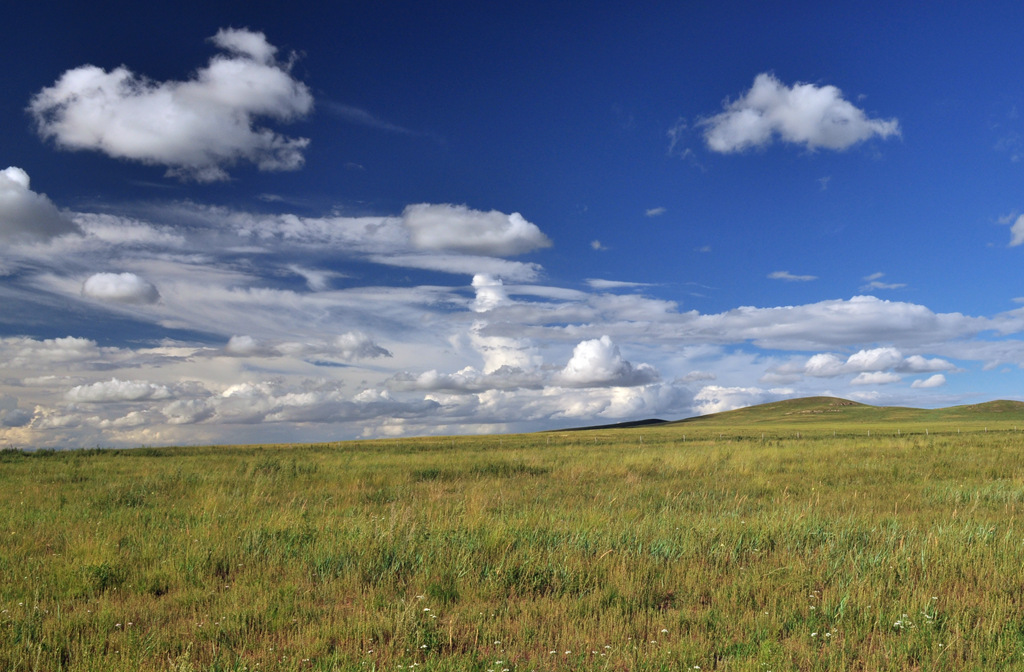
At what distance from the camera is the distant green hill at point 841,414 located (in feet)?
443

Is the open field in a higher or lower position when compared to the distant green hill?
higher

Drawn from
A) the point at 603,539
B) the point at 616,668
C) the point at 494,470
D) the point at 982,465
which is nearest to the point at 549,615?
the point at 616,668

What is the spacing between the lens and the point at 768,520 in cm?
950

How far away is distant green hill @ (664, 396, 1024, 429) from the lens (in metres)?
135

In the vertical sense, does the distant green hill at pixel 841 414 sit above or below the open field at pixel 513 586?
below

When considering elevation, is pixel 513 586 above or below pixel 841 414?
above

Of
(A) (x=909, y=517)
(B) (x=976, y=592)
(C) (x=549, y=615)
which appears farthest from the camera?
(A) (x=909, y=517)

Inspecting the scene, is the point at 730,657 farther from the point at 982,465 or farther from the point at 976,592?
the point at 982,465

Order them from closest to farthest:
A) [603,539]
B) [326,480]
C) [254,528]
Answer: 1. [603,539]
2. [254,528]
3. [326,480]

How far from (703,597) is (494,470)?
14.6 meters

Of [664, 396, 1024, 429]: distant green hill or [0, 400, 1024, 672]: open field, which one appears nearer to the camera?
[0, 400, 1024, 672]: open field

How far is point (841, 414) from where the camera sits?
15988 cm

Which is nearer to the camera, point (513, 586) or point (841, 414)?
point (513, 586)

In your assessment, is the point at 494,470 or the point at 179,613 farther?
the point at 494,470
